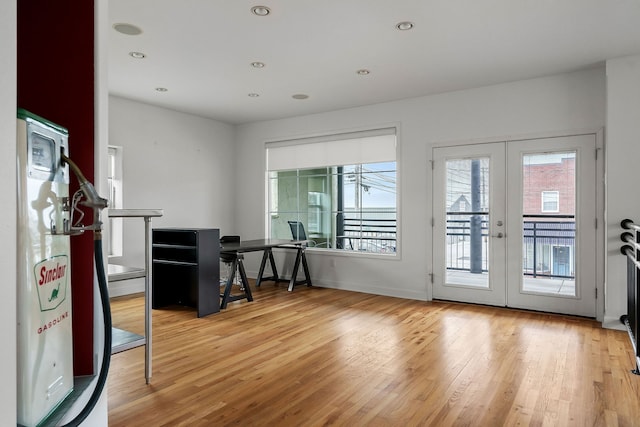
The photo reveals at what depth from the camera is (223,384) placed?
2666 millimetres

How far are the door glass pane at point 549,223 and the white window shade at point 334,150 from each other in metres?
1.75

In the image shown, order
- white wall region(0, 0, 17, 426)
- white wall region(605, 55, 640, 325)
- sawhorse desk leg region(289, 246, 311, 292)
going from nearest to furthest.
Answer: white wall region(0, 0, 17, 426) → white wall region(605, 55, 640, 325) → sawhorse desk leg region(289, 246, 311, 292)

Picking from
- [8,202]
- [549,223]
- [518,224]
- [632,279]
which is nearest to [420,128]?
[518,224]

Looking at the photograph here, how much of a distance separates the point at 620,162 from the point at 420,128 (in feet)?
7.08

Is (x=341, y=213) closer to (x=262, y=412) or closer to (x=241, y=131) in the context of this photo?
(x=241, y=131)

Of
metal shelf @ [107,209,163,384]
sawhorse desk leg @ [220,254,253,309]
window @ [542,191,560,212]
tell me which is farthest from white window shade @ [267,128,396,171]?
metal shelf @ [107,209,163,384]

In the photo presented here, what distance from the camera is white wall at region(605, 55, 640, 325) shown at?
3.87 meters

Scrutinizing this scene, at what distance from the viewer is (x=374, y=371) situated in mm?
2889

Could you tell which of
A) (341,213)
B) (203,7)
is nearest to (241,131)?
(341,213)

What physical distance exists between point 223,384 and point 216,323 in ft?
4.90

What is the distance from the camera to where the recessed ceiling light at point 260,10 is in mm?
3003

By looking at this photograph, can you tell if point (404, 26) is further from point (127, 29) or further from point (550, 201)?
point (550, 201)

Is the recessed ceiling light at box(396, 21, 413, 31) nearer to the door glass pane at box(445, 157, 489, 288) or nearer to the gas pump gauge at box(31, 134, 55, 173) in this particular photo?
the door glass pane at box(445, 157, 489, 288)

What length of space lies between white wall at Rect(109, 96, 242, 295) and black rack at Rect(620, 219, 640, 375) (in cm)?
531
